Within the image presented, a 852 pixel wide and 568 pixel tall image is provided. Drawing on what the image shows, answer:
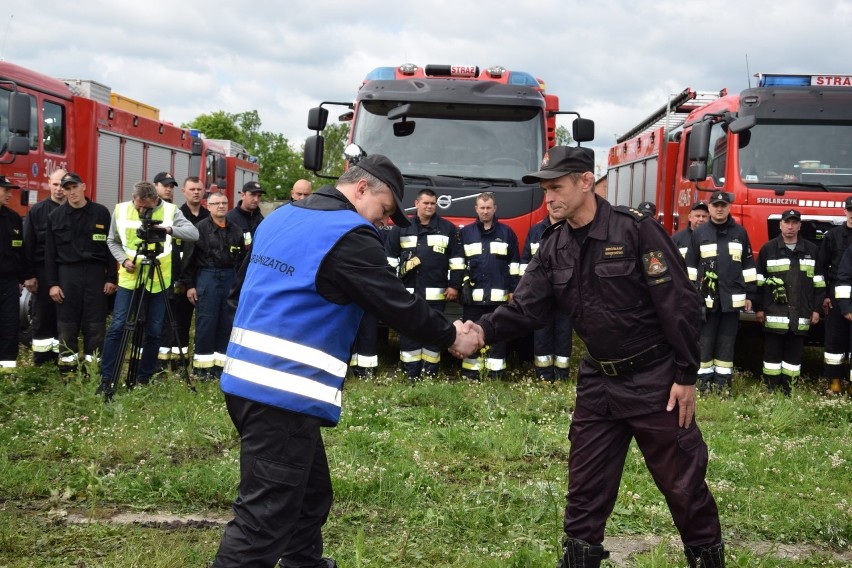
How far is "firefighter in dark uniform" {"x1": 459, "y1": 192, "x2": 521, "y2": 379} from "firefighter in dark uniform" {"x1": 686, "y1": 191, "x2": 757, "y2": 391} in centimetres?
189

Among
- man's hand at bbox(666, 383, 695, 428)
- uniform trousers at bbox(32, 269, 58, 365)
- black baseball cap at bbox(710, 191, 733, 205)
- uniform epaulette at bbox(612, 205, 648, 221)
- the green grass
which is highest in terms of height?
black baseball cap at bbox(710, 191, 733, 205)

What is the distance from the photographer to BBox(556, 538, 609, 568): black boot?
13.2 feet

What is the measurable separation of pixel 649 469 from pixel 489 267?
5.69 m

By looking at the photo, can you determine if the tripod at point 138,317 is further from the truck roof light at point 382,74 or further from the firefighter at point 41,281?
the truck roof light at point 382,74

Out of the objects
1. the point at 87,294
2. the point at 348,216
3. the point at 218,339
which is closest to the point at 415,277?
the point at 218,339

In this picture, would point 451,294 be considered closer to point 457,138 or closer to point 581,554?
point 457,138

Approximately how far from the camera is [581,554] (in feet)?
13.2

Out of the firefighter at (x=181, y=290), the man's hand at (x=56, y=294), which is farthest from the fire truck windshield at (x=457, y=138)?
the man's hand at (x=56, y=294)

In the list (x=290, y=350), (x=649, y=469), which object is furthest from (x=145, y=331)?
(x=649, y=469)

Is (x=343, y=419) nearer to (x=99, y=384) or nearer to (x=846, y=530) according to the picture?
(x=99, y=384)

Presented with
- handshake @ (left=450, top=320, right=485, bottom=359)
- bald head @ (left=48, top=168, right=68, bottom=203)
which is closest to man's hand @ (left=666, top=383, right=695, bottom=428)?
handshake @ (left=450, top=320, right=485, bottom=359)

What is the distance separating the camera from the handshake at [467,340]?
4.29 meters

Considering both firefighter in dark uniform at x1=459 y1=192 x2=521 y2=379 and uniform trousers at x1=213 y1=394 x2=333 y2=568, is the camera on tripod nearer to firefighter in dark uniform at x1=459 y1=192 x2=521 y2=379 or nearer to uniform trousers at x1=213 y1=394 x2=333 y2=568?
firefighter in dark uniform at x1=459 y1=192 x2=521 y2=379

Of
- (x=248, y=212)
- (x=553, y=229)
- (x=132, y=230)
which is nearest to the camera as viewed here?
(x=553, y=229)
